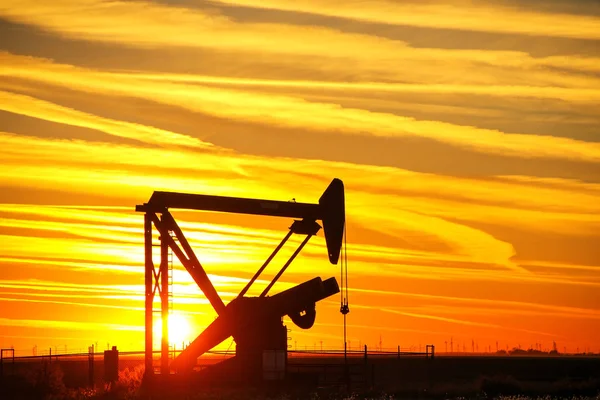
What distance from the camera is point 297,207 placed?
4162cm

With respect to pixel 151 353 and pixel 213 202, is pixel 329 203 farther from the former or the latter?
pixel 151 353

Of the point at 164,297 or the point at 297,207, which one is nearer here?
the point at 164,297

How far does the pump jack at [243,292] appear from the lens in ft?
130

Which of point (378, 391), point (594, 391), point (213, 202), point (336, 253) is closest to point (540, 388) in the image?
point (594, 391)

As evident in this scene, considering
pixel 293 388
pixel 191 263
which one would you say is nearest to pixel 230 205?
pixel 191 263

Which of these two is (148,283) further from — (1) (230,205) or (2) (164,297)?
(1) (230,205)

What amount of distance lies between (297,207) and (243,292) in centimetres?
344

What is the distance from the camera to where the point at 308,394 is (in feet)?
132

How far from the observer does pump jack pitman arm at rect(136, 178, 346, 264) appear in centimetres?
4062

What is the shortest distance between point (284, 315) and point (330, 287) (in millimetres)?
1671

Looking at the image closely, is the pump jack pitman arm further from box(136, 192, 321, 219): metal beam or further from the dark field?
the dark field

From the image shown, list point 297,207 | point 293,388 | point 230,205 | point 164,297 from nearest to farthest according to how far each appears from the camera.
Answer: point 164,297, point 293,388, point 230,205, point 297,207

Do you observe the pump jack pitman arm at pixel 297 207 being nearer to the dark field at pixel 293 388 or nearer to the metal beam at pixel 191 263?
the metal beam at pixel 191 263

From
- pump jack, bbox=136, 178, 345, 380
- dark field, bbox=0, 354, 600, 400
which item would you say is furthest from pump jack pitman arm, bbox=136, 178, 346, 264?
dark field, bbox=0, 354, 600, 400
